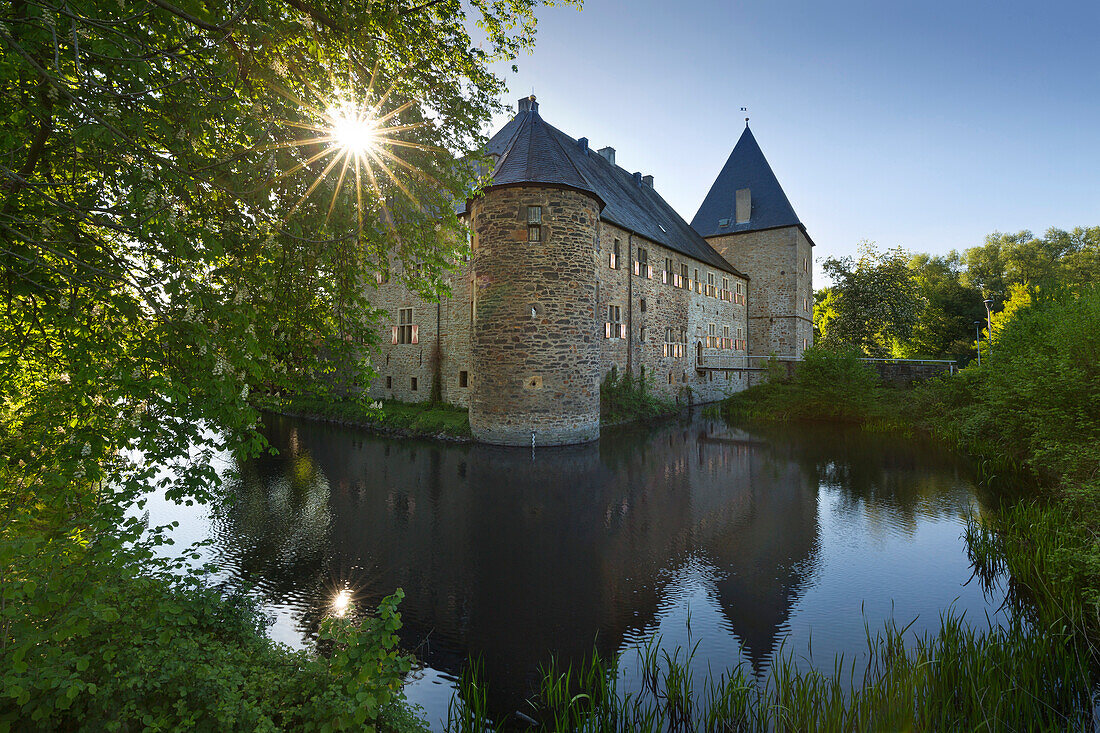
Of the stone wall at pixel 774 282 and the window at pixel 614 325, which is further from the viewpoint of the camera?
the stone wall at pixel 774 282

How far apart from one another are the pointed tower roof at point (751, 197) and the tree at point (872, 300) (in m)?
7.87

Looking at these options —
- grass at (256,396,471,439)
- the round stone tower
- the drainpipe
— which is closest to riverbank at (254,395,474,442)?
grass at (256,396,471,439)

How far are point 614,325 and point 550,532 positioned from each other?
12.5 metres

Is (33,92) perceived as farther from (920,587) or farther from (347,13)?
(920,587)

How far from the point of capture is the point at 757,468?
1167 centimetres

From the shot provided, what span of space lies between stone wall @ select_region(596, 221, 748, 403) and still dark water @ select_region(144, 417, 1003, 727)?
792cm

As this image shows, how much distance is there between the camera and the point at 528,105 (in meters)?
19.5

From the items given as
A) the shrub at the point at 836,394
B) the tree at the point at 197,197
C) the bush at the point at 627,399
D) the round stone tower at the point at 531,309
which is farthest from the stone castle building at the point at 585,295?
the shrub at the point at 836,394

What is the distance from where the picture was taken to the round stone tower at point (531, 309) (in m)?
13.8

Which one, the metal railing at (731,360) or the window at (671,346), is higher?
the window at (671,346)

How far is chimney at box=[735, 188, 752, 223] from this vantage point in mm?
29406

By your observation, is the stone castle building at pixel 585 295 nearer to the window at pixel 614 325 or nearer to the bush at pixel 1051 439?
the window at pixel 614 325

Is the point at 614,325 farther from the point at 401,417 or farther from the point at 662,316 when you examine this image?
the point at 401,417

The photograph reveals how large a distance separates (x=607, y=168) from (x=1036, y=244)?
40513 mm
